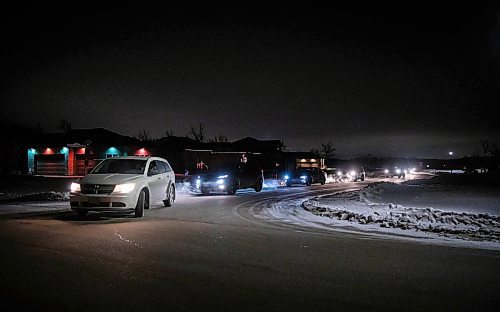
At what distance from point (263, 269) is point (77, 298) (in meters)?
A: 2.81

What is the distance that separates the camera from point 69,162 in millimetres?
48969

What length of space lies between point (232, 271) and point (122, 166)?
31.8 feet

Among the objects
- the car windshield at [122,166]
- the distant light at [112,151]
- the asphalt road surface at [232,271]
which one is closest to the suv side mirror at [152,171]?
the car windshield at [122,166]

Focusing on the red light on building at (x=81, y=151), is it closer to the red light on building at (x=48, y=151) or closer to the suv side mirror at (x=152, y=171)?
the red light on building at (x=48, y=151)

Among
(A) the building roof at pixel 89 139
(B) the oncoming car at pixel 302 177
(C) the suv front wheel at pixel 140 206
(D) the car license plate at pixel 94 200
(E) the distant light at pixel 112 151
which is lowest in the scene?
(C) the suv front wheel at pixel 140 206

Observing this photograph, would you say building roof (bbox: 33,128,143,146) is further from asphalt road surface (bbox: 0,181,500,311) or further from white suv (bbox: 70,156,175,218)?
asphalt road surface (bbox: 0,181,500,311)

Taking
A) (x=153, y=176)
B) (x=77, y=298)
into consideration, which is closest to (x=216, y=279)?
(x=77, y=298)

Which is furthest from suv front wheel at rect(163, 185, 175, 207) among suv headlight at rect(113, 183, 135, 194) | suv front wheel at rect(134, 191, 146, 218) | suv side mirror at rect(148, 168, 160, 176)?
suv headlight at rect(113, 183, 135, 194)

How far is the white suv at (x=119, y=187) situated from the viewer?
1338 cm

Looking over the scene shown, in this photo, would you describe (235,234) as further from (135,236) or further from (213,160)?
(213,160)

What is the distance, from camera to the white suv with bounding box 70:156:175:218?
13.4m

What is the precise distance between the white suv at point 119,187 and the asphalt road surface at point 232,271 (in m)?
1.68

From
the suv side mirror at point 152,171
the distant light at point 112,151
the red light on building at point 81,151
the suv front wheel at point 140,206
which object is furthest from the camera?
the distant light at point 112,151

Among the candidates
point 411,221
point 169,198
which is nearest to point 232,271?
point 411,221
